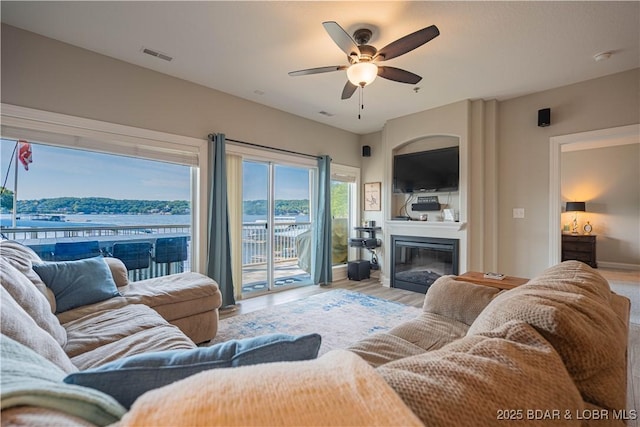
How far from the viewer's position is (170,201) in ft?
11.7

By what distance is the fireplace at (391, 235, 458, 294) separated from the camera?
14.0 ft

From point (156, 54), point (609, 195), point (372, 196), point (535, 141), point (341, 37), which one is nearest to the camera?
point (341, 37)

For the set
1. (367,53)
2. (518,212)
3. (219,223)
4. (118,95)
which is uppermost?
(367,53)

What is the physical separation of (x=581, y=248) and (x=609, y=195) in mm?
1432

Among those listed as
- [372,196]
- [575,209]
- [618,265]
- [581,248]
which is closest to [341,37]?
[372,196]

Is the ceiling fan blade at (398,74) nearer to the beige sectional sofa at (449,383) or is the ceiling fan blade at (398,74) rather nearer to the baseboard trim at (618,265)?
the beige sectional sofa at (449,383)

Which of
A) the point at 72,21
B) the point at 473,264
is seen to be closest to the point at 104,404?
the point at 72,21

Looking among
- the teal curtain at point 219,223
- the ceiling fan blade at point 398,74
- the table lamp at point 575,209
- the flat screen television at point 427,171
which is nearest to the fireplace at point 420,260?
the flat screen television at point 427,171

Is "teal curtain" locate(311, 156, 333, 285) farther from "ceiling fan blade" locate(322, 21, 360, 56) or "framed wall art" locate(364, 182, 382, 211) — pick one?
"ceiling fan blade" locate(322, 21, 360, 56)

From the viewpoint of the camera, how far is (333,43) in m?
2.66

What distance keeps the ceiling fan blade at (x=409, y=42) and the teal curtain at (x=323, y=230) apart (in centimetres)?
260

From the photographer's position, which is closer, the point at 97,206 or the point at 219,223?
the point at 97,206

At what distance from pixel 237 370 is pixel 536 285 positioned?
1.20m

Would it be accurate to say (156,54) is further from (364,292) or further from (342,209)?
(364,292)
